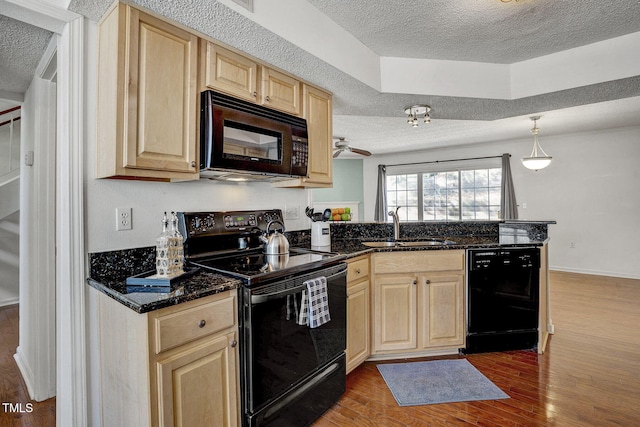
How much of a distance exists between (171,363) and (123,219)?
85 centimetres

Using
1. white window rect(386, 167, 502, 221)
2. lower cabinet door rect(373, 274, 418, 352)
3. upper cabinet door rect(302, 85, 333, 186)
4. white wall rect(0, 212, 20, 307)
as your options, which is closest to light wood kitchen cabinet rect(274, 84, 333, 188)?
upper cabinet door rect(302, 85, 333, 186)

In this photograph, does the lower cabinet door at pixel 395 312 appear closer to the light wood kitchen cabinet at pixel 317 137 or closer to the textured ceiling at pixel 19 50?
the light wood kitchen cabinet at pixel 317 137

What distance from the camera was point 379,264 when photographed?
2.45 meters

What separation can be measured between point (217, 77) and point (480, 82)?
2139mm

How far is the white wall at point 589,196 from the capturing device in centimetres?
512

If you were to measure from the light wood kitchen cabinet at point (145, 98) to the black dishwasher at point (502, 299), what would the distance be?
7.37 feet

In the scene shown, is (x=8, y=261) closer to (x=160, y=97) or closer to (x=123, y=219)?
(x=123, y=219)

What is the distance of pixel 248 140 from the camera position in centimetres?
189

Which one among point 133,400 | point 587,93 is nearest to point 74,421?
point 133,400

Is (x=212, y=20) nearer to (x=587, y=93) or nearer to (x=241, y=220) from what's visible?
(x=241, y=220)

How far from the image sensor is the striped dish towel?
1723mm

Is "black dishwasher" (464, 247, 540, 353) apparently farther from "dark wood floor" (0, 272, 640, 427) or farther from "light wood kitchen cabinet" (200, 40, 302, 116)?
"light wood kitchen cabinet" (200, 40, 302, 116)

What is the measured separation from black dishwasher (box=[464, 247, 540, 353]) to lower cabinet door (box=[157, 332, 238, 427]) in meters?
1.96

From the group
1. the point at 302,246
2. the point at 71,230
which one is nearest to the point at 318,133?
the point at 302,246
